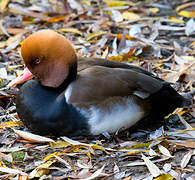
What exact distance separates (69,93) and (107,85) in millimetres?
329

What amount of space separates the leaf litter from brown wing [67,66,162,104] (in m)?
0.36

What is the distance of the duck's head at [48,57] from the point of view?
3.27 metres

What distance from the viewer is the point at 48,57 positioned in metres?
3.32

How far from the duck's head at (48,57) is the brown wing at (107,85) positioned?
0.46 ft

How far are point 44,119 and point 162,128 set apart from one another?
41.6 inches

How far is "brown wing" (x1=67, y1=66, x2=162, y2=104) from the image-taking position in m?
3.33

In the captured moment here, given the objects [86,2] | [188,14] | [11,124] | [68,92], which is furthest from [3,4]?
[68,92]

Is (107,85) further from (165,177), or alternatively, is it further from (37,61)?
(165,177)

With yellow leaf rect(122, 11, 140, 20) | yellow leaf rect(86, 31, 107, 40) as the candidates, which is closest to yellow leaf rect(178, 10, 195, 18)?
yellow leaf rect(122, 11, 140, 20)

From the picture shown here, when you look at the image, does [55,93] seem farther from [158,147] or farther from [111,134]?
[158,147]

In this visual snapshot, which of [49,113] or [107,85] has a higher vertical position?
[107,85]

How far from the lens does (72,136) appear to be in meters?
3.41

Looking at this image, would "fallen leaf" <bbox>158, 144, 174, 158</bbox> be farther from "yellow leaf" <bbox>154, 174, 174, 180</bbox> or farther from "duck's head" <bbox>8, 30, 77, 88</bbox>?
"duck's head" <bbox>8, 30, 77, 88</bbox>

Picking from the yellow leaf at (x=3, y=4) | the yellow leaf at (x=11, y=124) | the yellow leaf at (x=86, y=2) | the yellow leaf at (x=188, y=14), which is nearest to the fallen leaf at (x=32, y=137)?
the yellow leaf at (x=11, y=124)
